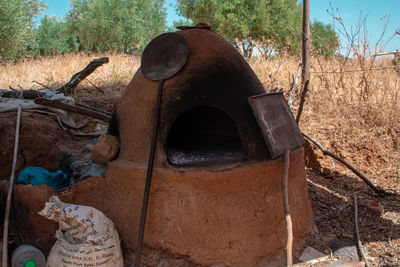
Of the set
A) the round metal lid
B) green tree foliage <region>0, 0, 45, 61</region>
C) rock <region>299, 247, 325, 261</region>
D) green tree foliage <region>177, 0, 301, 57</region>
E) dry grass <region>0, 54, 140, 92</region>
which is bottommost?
rock <region>299, 247, 325, 261</region>

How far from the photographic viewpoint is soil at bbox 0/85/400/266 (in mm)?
3100

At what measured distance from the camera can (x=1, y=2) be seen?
38.8 feet

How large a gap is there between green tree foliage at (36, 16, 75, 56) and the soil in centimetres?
1841

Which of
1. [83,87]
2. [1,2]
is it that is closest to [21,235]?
[83,87]

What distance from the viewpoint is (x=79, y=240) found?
2.40 meters

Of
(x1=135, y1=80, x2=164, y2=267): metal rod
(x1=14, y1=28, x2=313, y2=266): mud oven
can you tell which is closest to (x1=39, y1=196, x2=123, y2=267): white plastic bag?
(x1=135, y1=80, x2=164, y2=267): metal rod

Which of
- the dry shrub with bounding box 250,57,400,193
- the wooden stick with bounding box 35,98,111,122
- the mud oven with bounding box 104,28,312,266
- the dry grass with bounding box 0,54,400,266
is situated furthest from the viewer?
the dry shrub with bounding box 250,57,400,193

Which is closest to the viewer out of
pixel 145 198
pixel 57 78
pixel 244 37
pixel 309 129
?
pixel 145 198

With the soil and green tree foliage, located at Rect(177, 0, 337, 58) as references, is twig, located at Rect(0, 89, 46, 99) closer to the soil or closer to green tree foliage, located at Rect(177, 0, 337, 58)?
the soil

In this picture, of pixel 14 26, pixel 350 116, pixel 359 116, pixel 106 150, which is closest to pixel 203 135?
pixel 106 150

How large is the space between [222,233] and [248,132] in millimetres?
777

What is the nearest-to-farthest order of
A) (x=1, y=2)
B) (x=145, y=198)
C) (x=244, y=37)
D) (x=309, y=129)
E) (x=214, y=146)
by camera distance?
1. (x=145, y=198)
2. (x=214, y=146)
3. (x=309, y=129)
4. (x=1, y=2)
5. (x=244, y=37)

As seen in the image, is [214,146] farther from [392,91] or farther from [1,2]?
[1,2]

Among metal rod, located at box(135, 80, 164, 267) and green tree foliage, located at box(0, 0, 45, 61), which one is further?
green tree foliage, located at box(0, 0, 45, 61)
